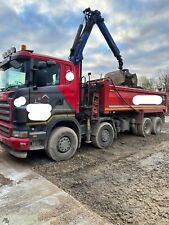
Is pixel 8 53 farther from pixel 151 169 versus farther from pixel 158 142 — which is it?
pixel 158 142

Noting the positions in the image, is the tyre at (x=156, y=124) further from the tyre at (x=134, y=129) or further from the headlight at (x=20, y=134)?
the headlight at (x=20, y=134)

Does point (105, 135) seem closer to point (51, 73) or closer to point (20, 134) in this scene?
point (51, 73)

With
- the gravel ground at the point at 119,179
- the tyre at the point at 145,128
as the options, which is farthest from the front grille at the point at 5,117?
the tyre at the point at 145,128

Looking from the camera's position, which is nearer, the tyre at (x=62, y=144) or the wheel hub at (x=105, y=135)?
the tyre at (x=62, y=144)

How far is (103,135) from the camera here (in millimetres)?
7703

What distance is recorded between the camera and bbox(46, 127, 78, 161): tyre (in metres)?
6.08

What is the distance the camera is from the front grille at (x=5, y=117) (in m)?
5.67

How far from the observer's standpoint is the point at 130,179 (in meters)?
4.96

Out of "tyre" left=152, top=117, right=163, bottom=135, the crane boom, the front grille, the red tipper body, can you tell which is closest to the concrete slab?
the front grille

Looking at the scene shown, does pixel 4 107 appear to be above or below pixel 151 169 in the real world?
above

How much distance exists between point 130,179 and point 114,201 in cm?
109

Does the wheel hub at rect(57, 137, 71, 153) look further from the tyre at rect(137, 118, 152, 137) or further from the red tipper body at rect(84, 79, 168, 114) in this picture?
the tyre at rect(137, 118, 152, 137)

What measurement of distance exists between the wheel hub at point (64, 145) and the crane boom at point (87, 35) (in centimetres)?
233

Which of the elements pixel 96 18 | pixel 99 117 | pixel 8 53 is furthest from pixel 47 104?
pixel 96 18
